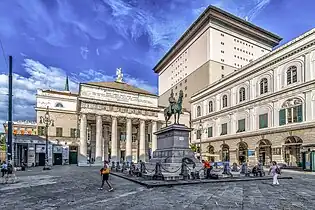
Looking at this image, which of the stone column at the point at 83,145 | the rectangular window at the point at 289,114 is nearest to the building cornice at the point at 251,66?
the rectangular window at the point at 289,114

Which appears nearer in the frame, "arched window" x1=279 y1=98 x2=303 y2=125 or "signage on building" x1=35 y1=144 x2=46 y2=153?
"arched window" x1=279 y1=98 x2=303 y2=125

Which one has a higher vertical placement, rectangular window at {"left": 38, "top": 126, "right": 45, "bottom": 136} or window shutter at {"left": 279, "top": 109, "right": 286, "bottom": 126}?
window shutter at {"left": 279, "top": 109, "right": 286, "bottom": 126}

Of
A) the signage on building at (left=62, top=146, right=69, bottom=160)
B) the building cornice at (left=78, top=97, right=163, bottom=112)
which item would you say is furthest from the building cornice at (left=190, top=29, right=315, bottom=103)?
the signage on building at (left=62, top=146, right=69, bottom=160)

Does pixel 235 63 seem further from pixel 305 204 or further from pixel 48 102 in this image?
pixel 305 204

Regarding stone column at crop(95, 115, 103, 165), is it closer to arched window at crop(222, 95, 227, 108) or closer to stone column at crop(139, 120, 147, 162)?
stone column at crop(139, 120, 147, 162)

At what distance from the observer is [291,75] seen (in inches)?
1400

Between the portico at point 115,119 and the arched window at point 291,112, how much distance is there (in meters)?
29.0

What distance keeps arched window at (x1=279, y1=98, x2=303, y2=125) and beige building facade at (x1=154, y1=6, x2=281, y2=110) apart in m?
24.6

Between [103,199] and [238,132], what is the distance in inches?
1503

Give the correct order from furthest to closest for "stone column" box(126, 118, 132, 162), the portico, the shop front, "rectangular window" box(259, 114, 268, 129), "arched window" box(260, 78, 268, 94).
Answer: "stone column" box(126, 118, 132, 162)
the portico
"arched window" box(260, 78, 268, 94)
"rectangular window" box(259, 114, 268, 129)
the shop front

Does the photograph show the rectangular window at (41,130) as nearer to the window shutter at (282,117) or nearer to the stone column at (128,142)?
the stone column at (128,142)

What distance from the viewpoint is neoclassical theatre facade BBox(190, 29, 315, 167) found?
32875 millimetres

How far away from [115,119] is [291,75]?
112 feet

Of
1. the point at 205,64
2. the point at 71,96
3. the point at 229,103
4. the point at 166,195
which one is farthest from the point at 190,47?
the point at 166,195
